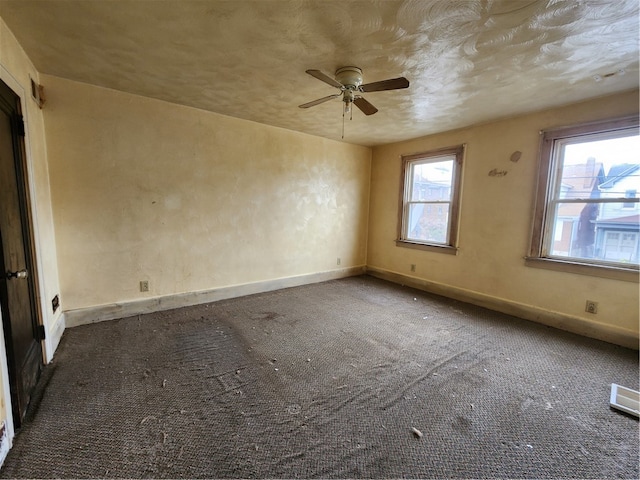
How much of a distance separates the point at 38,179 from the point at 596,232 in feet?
17.2

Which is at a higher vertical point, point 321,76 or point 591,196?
point 321,76

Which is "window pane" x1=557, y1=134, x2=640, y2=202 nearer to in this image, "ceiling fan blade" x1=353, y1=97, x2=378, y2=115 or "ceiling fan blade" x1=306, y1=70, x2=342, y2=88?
"ceiling fan blade" x1=353, y1=97, x2=378, y2=115

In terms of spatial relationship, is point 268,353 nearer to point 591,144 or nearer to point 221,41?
point 221,41

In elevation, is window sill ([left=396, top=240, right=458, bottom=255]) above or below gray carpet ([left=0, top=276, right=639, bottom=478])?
above

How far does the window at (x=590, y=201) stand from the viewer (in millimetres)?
2654

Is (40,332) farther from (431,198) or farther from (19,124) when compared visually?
(431,198)

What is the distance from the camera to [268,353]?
2426 millimetres

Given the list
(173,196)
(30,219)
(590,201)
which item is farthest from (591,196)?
(30,219)

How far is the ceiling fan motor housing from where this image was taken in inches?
87.3

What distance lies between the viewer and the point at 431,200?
4371mm

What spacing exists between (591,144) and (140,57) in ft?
14.2

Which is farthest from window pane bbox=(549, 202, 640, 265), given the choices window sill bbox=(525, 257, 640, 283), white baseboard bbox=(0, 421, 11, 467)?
white baseboard bbox=(0, 421, 11, 467)

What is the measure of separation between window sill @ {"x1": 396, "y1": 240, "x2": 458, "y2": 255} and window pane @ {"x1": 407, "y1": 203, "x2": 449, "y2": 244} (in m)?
0.10

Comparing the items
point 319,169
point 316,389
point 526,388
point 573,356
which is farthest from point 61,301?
point 573,356
